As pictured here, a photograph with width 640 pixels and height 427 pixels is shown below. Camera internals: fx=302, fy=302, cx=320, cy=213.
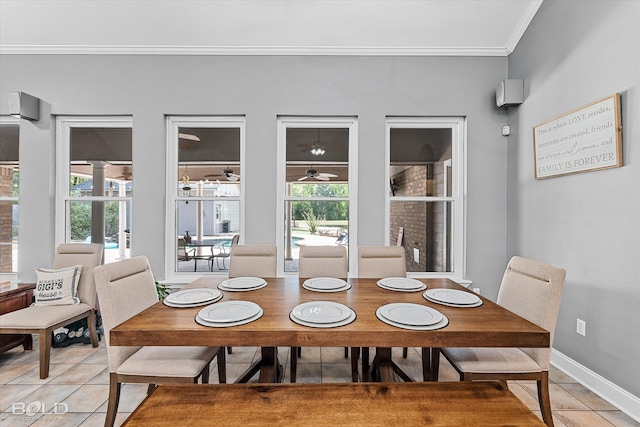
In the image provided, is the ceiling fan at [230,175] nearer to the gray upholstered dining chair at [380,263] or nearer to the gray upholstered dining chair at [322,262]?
the gray upholstered dining chair at [322,262]

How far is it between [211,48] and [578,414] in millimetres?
4110

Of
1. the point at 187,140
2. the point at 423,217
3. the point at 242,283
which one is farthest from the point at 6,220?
the point at 423,217

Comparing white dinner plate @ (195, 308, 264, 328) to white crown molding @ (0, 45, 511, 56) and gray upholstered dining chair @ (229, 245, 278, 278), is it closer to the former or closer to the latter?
gray upholstered dining chair @ (229, 245, 278, 278)

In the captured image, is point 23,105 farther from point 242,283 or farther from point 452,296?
point 452,296

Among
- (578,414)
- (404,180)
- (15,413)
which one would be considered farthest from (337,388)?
(404,180)

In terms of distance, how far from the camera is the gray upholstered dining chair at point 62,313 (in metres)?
2.23

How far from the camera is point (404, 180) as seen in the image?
329cm

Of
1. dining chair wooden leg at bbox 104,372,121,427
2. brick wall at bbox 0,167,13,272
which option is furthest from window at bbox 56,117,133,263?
dining chair wooden leg at bbox 104,372,121,427

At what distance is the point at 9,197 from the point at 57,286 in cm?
146

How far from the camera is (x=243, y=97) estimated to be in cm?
309

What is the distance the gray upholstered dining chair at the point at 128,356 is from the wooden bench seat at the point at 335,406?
1.36ft

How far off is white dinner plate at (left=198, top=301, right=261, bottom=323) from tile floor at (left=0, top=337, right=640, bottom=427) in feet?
3.31

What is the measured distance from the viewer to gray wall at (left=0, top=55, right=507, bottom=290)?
3078 mm

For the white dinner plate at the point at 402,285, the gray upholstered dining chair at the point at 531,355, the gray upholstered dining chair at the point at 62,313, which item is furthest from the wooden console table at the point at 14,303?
the gray upholstered dining chair at the point at 531,355
